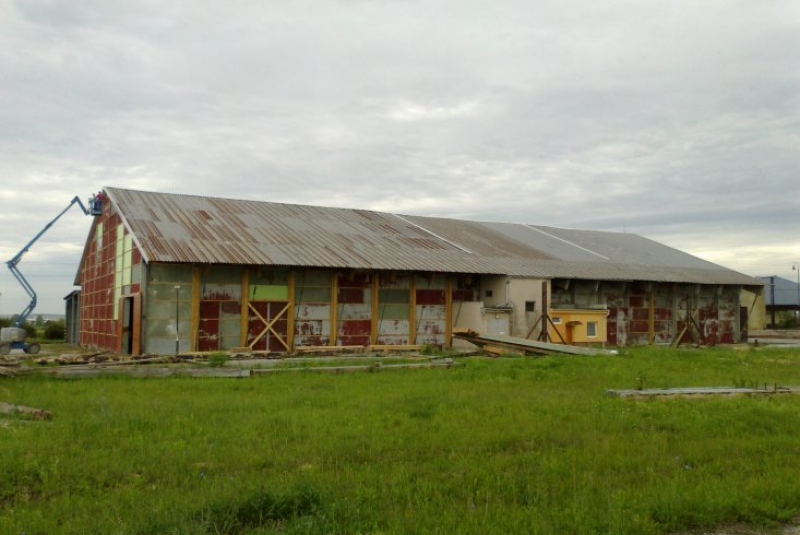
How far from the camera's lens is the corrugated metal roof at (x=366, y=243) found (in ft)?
86.6

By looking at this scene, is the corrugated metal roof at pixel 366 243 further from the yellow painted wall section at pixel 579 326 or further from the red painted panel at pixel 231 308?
the yellow painted wall section at pixel 579 326

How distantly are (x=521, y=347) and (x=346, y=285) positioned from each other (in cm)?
775

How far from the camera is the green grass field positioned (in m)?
5.91

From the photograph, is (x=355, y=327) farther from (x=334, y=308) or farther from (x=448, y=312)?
(x=448, y=312)

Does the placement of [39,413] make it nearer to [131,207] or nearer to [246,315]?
[246,315]

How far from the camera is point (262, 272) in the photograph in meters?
26.3

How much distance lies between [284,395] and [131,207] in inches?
753

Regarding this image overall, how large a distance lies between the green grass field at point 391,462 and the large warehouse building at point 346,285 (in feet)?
36.5

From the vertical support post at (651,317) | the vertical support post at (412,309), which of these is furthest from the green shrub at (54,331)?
A: the vertical support post at (651,317)

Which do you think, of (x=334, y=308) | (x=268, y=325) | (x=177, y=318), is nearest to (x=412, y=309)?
(x=334, y=308)

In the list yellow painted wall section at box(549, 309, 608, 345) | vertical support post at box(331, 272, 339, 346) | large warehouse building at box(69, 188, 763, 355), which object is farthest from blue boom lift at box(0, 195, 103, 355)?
yellow painted wall section at box(549, 309, 608, 345)

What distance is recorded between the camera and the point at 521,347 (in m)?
24.2

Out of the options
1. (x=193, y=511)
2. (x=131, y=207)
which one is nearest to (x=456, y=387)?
(x=193, y=511)

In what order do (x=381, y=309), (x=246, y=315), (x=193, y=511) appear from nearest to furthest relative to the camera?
(x=193, y=511)
(x=246, y=315)
(x=381, y=309)
